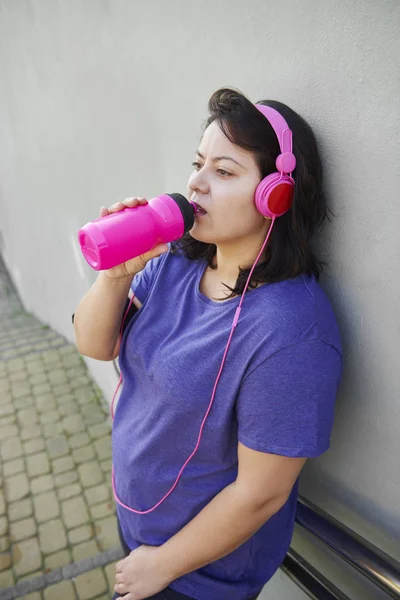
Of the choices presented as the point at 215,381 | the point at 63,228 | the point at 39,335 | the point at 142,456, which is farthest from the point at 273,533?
the point at 39,335

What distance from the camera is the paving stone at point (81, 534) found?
2955mm

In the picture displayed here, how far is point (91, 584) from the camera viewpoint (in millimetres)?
2707

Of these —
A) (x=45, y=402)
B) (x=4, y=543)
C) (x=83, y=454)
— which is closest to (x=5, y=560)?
(x=4, y=543)

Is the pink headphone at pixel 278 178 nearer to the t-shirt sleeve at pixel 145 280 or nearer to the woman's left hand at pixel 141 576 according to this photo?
the t-shirt sleeve at pixel 145 280

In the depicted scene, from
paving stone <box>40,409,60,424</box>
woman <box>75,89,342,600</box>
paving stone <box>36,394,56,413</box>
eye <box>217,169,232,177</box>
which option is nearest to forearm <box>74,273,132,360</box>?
woman <box>75,89,342,600</box>

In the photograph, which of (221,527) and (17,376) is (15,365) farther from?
(221,527)

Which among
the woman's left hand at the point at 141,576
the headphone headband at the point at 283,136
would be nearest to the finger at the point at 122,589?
the woman's left hand at the point at 141,576

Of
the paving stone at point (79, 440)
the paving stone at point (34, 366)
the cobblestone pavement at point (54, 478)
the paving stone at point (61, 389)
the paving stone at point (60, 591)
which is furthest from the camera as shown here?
the paving stone at point (34, 366)

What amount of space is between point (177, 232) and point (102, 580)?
2.48 metres

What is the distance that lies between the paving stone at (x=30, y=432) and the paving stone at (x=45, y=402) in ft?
0.69

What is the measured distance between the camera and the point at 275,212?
127 cm

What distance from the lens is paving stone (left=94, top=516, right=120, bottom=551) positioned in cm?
295

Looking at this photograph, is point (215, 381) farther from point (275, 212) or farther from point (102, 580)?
point (102, 580)

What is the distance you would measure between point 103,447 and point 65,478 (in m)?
0.39
